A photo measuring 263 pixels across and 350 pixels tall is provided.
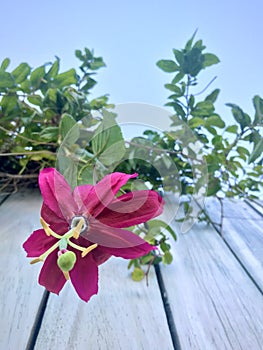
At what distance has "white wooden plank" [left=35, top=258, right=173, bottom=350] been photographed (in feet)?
0.84

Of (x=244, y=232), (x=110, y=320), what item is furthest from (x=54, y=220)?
(x=244, y=232)

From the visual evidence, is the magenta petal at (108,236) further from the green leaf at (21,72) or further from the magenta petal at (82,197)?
the green leaf at (21,72)

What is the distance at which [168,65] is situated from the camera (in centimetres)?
38

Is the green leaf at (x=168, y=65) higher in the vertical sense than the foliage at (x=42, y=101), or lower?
higher

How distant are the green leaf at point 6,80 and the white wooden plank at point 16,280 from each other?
169mm

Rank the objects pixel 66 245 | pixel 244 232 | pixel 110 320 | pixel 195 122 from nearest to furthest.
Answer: pixel 66 245 → pixel 110 320 → pixel 195 122 → pixel 244 232

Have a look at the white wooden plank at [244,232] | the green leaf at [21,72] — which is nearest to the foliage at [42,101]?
the green leaf at [21,72]

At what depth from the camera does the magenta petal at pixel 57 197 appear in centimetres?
19

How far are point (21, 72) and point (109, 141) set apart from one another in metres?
0.21

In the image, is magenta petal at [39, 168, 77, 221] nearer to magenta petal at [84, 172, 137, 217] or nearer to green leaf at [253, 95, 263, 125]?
magenta petal at [84, 172, 137, 217]

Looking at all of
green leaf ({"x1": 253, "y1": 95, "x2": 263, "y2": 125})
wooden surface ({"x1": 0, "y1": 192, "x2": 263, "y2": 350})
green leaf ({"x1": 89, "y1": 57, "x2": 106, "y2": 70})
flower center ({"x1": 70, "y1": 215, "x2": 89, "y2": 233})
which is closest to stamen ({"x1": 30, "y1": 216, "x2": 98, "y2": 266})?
flower center ({"x1": 70, "y1": 215, "x2": 89, "y2": 233})

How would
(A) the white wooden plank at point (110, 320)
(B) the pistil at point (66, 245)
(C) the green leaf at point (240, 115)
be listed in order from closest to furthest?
(B) the pistil at point (66, 245) → (A) the white wooden plank at point (110, 320) → (C) the green leaf at point (240, 115)

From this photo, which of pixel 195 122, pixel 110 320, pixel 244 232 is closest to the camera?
pixel 110 320

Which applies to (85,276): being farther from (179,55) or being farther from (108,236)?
(179,55)
